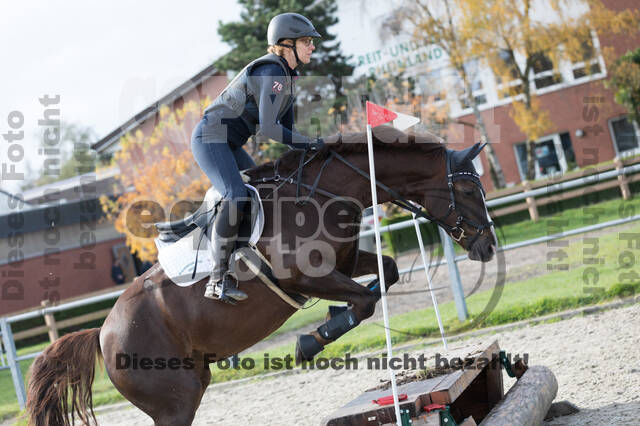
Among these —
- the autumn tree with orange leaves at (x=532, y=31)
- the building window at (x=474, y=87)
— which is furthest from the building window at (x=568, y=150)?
the building window at (x=474, y=87)

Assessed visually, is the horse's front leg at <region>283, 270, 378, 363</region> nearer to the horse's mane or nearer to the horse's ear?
the horse's mane

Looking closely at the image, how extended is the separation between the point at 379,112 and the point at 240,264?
3.85 feet

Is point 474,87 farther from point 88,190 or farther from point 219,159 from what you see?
point 219,159

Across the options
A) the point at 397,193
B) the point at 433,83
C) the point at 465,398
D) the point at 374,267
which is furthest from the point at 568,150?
the point at 397,193

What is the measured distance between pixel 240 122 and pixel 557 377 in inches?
124

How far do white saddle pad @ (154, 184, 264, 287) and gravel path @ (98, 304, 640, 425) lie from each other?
1.65 m

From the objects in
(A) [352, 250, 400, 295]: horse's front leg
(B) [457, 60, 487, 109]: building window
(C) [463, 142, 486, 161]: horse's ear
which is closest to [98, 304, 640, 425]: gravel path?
(A) [352, 250, 400, 295]: horse's front leg

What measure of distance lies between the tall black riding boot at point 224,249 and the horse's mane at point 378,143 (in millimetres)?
375

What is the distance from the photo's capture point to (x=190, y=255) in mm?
3686

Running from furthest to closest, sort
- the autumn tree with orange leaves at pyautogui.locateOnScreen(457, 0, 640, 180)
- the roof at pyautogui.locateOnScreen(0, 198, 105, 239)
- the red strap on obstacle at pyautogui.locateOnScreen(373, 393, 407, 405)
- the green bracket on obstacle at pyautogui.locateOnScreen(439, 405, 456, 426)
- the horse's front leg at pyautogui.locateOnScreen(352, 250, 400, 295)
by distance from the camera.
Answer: the roof at pyautogui.locateOnScreen(0, 198, 105, 239) < the autumn tree with orange leaves at pyautogui.locateOnScreen(457, 0, 640, 180) < the horse's front leg at pyautogui.locateOnScreen(352, 250, 400, 295) < the red strap on obstacle at pyautogui.locateOnScreen(373, 393, 407, 405) < the green bracket on obstacle at pyautogui.locateOnScreen(439, 405, 456, 426)

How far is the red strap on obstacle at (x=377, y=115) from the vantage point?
3451 mm

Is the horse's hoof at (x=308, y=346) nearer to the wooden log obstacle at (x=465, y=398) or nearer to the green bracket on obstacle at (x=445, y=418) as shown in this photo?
the wooden log obstacle at (x=465, y=398)

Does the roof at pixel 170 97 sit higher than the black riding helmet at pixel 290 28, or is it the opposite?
the roof at pixel 170 97

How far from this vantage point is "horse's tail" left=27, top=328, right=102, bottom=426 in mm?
3938
